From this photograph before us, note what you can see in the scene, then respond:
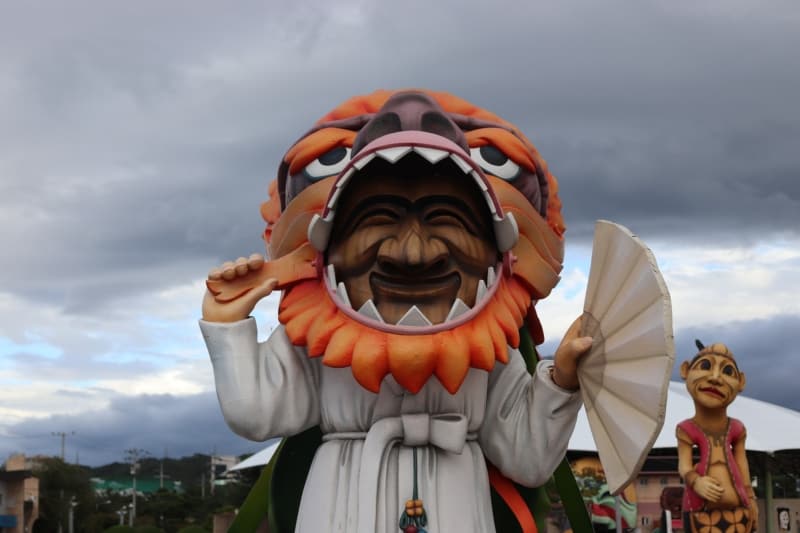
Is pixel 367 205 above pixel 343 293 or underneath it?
above

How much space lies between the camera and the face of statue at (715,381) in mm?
7812

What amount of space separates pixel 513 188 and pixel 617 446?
1.24 m

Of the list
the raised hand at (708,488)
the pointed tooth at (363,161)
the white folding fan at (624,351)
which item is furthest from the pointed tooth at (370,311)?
the raised hand at (708,488)

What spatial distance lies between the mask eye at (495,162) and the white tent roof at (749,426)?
13833mm

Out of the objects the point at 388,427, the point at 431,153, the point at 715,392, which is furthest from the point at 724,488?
Result: the point at 431,153

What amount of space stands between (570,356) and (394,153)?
1027 mm

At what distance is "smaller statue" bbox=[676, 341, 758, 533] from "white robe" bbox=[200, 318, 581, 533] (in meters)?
3.86

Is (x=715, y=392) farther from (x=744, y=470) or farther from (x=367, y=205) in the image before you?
(x=367, y=205)

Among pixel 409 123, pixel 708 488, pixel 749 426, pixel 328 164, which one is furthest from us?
pixel 749 426

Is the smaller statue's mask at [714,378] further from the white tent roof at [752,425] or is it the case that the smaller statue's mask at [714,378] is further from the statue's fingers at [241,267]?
the white tent roof at [752,425]

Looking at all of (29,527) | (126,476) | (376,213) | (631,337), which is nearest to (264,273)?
(376,213)

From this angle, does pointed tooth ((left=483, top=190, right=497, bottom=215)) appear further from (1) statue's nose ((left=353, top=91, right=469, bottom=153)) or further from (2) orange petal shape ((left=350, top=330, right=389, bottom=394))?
(2) orange petal shape ((left=350, top=330, right=389, bottom=394))

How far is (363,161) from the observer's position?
3957 millimetres

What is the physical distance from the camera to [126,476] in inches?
2574
